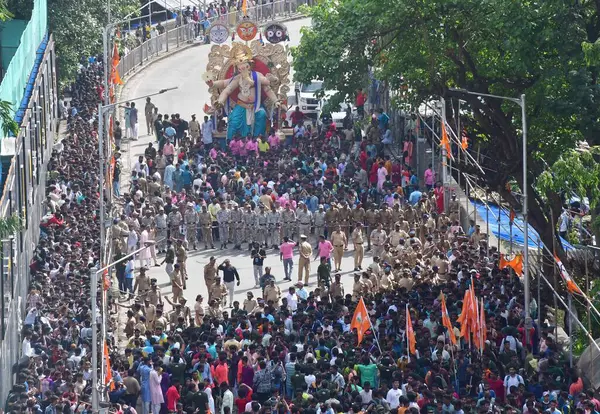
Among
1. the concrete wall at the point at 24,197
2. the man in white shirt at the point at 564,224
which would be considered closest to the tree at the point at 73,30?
the concrete wall at the point at 24,197

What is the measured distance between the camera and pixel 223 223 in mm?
43500

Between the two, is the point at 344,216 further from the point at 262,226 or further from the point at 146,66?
the point at 146,66

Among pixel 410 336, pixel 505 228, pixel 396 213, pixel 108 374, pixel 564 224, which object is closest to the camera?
pixel 108 374

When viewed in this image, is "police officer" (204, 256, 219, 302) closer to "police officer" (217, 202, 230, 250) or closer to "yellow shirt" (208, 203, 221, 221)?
"police officer" (217, 202, 230, 250)

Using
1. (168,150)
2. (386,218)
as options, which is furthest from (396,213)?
(168,150)

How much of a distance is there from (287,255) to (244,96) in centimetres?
1290

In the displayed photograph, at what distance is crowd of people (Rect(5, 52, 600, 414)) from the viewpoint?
30156mm

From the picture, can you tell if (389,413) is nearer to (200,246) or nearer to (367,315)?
(367,315)

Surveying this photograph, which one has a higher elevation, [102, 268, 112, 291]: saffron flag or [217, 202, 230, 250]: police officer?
[217, 202, 230, 250]: police officer

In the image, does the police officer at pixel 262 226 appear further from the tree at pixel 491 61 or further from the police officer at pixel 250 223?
the tree at pixel 491 61

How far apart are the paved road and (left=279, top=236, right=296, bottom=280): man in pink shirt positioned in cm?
27

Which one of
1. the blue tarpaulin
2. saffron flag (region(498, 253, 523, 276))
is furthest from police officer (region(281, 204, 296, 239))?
saffron flag (region(498, 253, 523, 276))

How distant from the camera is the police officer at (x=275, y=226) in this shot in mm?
43000

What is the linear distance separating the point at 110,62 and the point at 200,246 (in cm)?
1847
